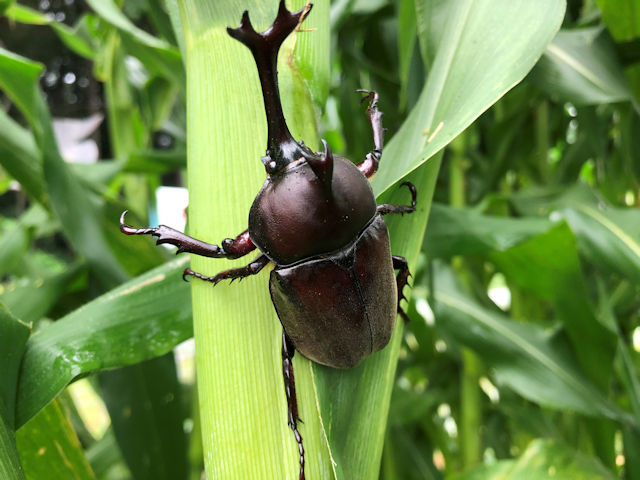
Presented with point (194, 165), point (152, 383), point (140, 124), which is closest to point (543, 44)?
point (194, 165)

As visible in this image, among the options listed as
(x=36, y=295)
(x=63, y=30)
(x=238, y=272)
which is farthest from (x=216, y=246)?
(x=63, y=30)

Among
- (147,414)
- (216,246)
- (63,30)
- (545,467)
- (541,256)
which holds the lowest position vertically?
(545,467)

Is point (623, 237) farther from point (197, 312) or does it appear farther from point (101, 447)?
point (101, 447)

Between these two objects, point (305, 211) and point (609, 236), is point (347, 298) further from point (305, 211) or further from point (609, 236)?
point (609, 236)

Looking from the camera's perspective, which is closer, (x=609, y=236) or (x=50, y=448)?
(x=50, y=448)

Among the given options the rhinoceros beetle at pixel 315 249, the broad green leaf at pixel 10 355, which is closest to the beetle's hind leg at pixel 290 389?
the rhinoceros beetle at pixel 315 249

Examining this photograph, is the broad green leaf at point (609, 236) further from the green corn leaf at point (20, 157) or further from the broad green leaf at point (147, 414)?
the green corn leaf at point (20, 157)

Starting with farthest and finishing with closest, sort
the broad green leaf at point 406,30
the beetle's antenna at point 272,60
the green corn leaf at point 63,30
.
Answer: the green corn leaf at point 63,30 < the broad green leaf at point 406,30 < the beetle's antenna at point 272,60
